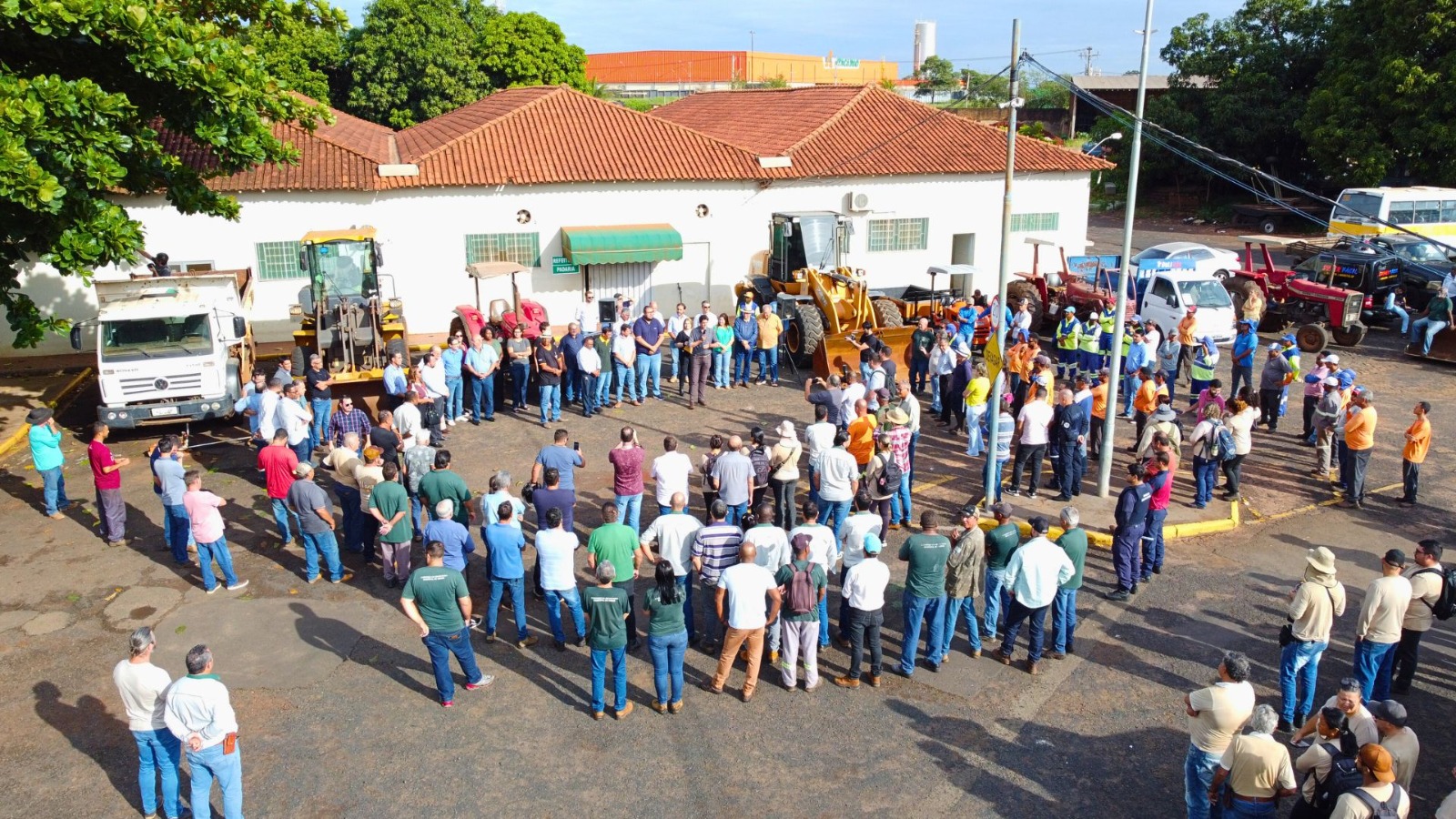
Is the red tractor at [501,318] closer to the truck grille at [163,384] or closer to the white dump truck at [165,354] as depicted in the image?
the white dump truck at [165,354]

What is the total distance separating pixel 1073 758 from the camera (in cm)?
786

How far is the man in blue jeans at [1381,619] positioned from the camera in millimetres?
8016

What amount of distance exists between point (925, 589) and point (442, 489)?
4.74 metres

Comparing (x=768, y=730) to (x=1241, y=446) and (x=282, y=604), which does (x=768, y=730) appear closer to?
(x=282, y=604)

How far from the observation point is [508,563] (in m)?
9.16

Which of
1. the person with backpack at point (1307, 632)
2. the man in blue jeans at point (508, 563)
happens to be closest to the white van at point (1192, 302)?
the person with backpack at point (1307, 632)

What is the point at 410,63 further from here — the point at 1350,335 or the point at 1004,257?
the point at 1004,257

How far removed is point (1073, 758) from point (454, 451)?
9917 millimetres

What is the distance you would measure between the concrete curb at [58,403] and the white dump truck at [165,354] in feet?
3.89

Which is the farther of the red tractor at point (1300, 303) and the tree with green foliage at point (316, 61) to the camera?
the tree with green foliage at point (316, 61)

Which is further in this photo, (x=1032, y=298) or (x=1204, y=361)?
(x=1032, y=298)

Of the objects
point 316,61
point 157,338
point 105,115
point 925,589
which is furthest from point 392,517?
point 316,61

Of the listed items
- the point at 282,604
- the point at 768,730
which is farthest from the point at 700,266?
the point at 768,730

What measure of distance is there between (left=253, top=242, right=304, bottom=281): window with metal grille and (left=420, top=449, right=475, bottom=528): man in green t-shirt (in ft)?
42.6
